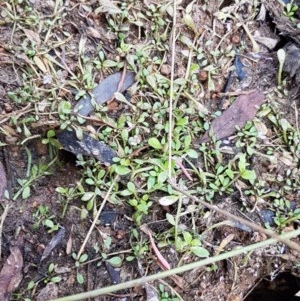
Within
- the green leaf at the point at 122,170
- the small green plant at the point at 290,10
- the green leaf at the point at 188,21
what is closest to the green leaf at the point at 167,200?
the green leaf at the point at 122,170

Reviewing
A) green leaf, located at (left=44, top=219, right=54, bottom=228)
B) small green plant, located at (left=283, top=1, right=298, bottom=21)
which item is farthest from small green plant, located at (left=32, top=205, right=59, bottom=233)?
small green plant, located at (left=283, top=1, right=298, bottom=21)

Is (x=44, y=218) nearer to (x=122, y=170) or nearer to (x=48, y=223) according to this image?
(x=48, y=223)

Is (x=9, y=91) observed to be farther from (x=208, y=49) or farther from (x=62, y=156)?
(x=208, y=49)

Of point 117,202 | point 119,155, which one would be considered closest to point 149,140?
point 119,155

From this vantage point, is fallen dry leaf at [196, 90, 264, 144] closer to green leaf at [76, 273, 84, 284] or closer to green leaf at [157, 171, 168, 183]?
green leaf at [157, 171, 168, 183]

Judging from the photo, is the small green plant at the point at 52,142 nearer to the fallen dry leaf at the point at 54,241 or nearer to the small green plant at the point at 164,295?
the fallen dry leaf at the point at 54,241

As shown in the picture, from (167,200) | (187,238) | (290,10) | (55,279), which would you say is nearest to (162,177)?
(167,200)

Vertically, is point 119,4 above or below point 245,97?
above
